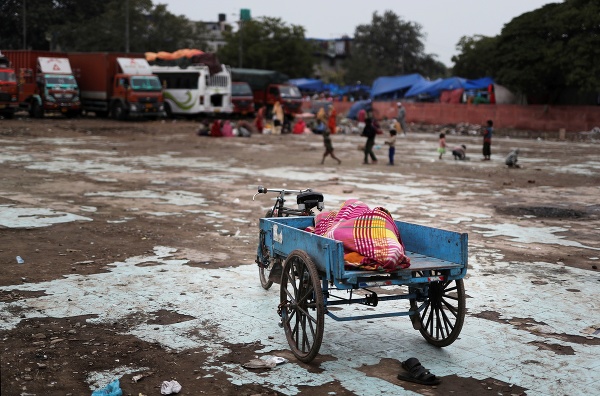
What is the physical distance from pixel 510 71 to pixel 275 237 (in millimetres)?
38259

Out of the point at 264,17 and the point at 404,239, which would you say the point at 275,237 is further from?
the point at 264,17

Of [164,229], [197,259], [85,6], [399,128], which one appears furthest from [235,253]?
[85,6]

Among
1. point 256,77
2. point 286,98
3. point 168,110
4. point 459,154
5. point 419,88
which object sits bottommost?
point 459,154

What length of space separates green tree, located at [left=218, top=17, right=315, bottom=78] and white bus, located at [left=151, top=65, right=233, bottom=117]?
78.1ft

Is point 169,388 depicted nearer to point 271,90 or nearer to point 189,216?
point 189,216

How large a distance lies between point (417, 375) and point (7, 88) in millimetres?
33597

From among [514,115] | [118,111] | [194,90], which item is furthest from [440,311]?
[514,115]

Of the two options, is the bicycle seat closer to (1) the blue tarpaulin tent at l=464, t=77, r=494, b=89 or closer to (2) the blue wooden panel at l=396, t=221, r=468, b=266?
(2) the blue wooden panel at l=396, t=221, r=468, b=266

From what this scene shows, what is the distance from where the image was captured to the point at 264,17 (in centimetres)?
6825

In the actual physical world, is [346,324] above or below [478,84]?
below

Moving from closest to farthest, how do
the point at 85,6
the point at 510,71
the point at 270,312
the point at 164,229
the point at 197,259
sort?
the point at 270,312, the point at 197,259, the point at 164,229, the point at 510,71, the point at 85,6

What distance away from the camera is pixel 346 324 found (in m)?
7.05

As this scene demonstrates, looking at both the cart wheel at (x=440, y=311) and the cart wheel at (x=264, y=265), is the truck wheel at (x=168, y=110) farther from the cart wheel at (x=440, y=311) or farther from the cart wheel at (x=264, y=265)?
the cart wheel at (x=440, y=311)

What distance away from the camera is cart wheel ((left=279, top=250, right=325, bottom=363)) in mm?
5641
